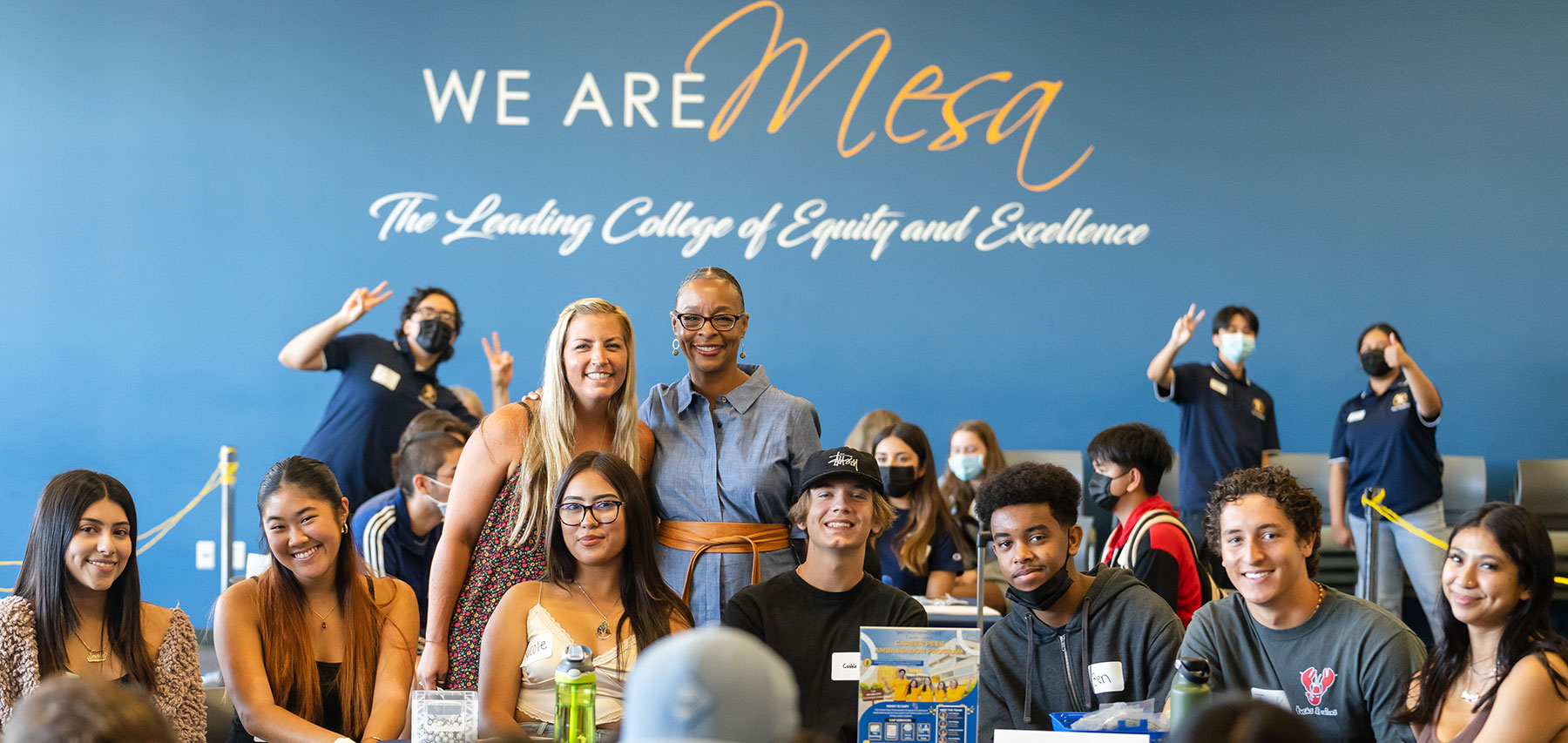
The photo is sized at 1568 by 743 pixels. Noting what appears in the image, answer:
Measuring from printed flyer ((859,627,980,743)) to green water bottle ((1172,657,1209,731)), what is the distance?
0.32 metres

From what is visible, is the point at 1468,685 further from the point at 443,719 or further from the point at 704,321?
the point at 443,719

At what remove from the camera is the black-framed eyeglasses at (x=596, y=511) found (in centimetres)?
255

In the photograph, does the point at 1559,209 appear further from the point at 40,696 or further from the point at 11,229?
the point at 11,229

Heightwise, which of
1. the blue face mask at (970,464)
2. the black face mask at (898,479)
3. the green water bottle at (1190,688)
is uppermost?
A: the blue face mask at (970,464)

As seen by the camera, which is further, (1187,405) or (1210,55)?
(1210,55)

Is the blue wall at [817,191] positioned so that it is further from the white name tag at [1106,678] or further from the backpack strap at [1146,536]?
the white name tag at [1106,678]

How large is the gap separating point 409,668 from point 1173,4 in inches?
221

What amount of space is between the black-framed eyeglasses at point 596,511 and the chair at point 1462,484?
17.6 feet

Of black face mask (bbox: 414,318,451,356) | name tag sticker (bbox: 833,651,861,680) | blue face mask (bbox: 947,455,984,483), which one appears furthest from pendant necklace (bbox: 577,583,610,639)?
black face mask (bbox: 414,318,451,356)

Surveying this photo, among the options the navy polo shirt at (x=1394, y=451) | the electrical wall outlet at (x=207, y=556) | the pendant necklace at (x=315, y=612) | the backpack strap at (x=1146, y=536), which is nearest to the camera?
the pendant necklace at (x=315, y=612)

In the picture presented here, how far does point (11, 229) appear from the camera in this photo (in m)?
6.68

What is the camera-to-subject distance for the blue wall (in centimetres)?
669

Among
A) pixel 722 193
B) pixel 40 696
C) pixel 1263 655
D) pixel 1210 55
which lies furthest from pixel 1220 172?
pixel 40 696

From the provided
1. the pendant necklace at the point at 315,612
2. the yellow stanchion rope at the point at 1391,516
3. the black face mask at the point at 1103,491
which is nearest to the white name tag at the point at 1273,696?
the black face mask at the point at 1103,491
